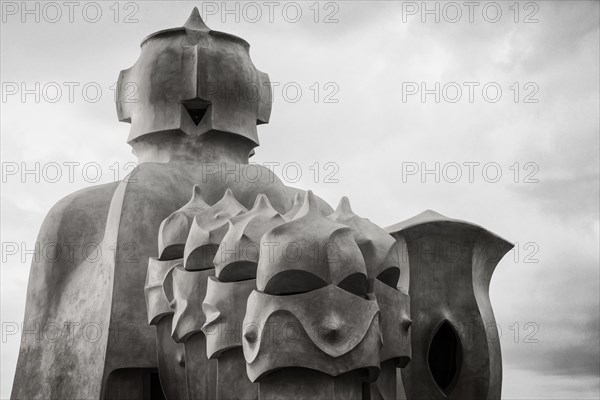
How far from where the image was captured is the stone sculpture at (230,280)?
797cm

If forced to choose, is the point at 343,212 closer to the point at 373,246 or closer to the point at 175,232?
the point at 373,246

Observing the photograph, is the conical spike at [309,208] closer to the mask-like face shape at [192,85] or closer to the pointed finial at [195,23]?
the mask-like face shape at [192,85]

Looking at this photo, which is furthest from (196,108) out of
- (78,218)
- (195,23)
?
(78,218)

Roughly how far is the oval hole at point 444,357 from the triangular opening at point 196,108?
3870 millimetres

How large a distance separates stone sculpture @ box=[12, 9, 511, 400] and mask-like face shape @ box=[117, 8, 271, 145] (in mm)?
17

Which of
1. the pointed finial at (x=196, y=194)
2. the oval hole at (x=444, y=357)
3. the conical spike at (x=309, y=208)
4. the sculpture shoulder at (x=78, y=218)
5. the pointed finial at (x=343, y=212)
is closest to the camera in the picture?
the conical spike at (x=309, y=208)

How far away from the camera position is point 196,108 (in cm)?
1178

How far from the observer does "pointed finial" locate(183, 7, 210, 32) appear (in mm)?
12000

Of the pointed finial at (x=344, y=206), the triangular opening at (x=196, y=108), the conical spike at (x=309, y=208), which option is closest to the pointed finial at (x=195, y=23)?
the triangular opening at (x=196, y=108)

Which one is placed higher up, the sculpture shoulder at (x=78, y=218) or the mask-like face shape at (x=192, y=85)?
the mask-like face shape at (x=192, y=85)

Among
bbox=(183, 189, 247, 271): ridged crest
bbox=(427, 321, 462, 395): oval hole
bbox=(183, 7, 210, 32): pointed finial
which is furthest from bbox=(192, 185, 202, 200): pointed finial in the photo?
bbox=(427, 321, 462, 395): oval hole

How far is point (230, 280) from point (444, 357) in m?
2.75

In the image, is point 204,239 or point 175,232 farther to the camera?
point 175,232

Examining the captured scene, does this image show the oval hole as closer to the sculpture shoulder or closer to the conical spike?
the conical spike
